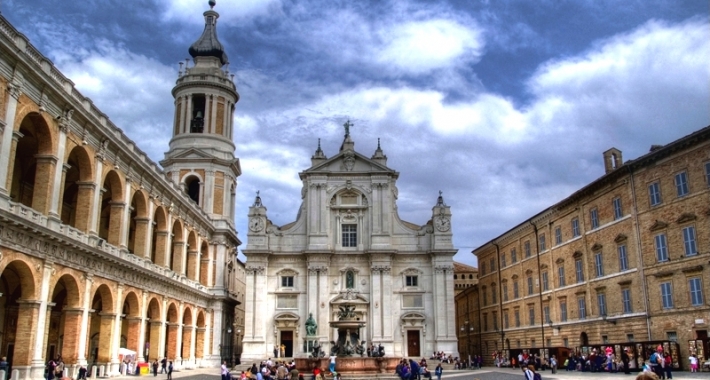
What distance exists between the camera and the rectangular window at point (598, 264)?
3947 cm

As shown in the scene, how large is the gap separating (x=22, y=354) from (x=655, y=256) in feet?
101

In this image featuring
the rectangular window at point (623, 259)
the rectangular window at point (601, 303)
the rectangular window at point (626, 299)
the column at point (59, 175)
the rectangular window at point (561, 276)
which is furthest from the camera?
the rectangular window at point (561, 276)

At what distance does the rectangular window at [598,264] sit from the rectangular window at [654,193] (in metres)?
6.45

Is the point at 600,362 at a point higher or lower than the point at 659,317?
lower

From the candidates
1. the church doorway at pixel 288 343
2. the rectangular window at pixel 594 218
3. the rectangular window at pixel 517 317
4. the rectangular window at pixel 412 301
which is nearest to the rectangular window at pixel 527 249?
the rectangular window at pixel 517 317

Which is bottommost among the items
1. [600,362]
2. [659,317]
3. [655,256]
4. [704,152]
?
[600,362]

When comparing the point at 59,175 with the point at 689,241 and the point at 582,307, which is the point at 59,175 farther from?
the point at 582,307

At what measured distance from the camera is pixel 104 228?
4200cm

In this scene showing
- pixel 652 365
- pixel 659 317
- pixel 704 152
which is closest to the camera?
pixel 652 365

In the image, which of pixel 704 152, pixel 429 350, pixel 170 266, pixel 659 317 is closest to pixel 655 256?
pixel 659 317

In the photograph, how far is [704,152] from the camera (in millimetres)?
30625

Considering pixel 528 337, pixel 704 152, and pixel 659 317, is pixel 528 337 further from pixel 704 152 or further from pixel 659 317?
pixel 704 152

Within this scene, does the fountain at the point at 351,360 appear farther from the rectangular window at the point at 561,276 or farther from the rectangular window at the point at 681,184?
the rectangular window at the point at 681,184

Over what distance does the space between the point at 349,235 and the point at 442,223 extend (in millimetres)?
8660
